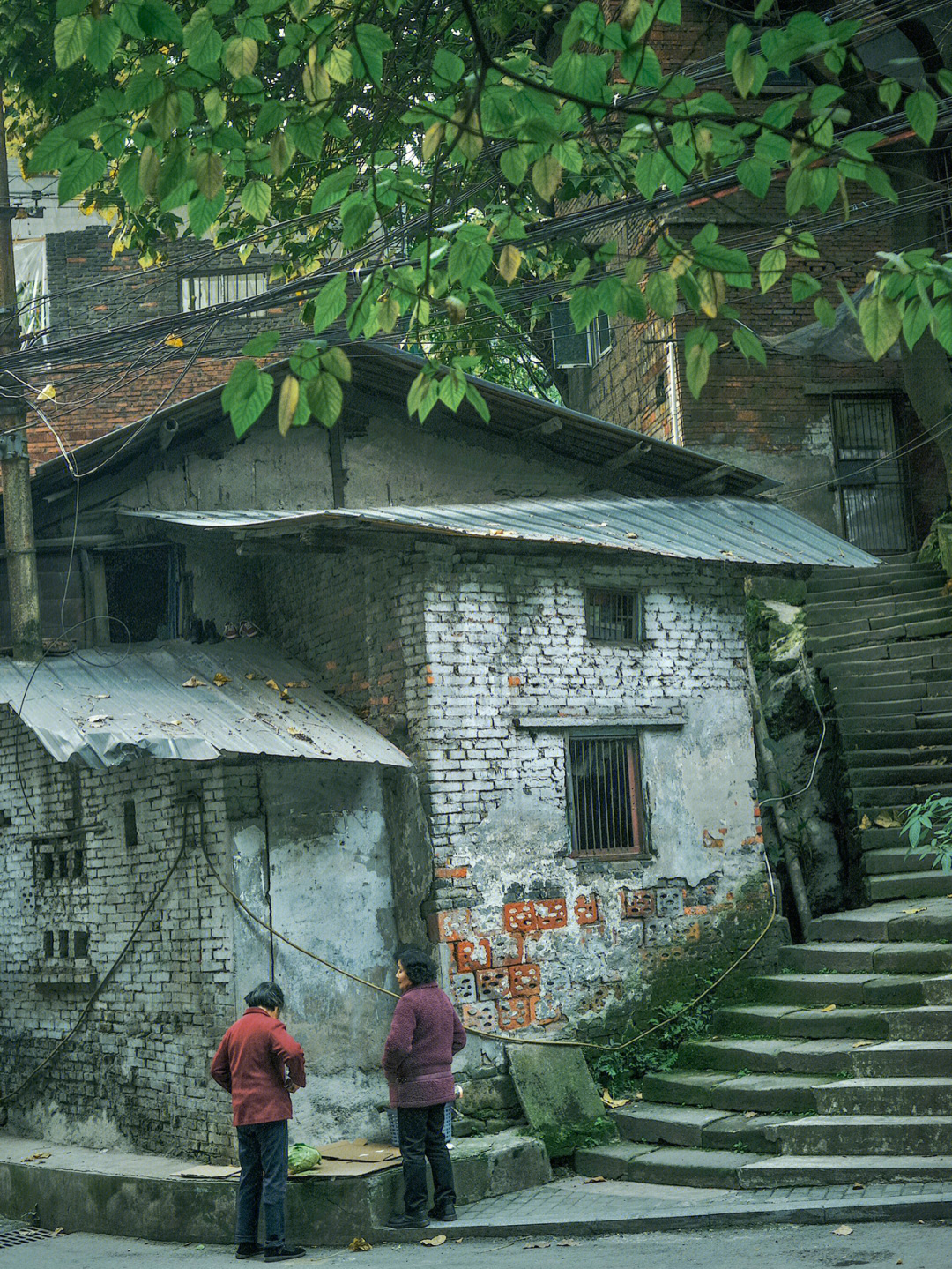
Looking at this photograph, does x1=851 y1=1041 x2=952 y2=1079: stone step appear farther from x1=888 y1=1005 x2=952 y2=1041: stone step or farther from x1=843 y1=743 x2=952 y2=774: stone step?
x1=843 y1=743 x2=952 y2=774: stone step

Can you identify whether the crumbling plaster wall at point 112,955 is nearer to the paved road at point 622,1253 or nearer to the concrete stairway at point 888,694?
the paved road at point 622,1253

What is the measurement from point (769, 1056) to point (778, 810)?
273cm

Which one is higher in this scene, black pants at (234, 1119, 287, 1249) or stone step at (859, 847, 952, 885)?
stone step at (859, 847, 952, 885)

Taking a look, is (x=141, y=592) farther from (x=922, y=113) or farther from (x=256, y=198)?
(x=922, y=113)

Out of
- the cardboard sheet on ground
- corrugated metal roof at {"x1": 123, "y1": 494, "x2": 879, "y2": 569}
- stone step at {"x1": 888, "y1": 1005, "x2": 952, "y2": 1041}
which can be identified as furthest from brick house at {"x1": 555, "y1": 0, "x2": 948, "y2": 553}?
the cardboard sheet on ground

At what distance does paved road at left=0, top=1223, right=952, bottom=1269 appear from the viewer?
6762 millimetres

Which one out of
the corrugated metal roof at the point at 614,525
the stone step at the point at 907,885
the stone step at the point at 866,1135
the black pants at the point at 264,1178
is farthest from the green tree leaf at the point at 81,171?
the stone step at the point at 907,885

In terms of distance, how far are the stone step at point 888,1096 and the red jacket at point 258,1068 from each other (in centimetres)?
344

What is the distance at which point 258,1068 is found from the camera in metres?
8.10

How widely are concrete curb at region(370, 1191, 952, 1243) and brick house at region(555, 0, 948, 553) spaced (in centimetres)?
991

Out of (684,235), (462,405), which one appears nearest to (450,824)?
(462,405)

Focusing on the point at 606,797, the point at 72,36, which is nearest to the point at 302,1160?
the point at 606,797

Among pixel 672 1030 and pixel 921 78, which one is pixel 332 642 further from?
pixel 921 78

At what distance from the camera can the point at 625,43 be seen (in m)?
4.34
